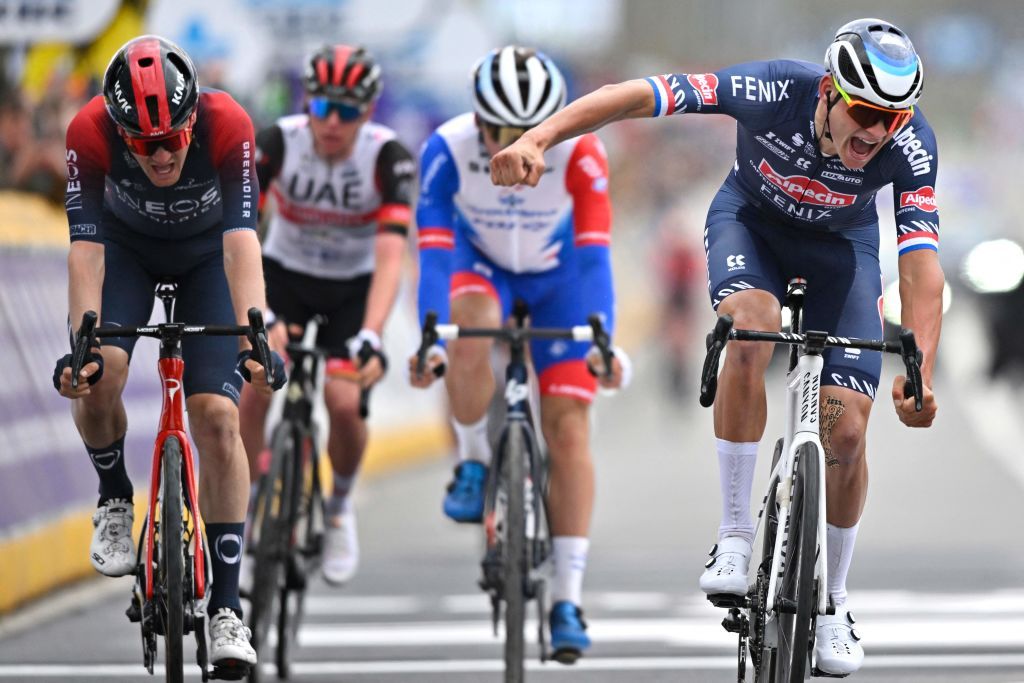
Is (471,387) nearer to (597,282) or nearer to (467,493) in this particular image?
(467,493)

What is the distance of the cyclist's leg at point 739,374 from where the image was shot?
277 inches

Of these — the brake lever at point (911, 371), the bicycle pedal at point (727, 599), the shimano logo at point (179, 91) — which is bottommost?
the bicycle pedal at point (727, 599)

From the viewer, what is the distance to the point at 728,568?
23.3 feet

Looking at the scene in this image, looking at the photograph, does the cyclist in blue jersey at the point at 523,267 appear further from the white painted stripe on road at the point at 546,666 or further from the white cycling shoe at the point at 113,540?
the white cycling shoe at the point at 113,540

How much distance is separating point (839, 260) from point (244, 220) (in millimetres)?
2066

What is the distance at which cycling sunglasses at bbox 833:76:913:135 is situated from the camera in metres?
6.59

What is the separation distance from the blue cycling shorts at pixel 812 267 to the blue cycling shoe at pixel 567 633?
1.60 metres

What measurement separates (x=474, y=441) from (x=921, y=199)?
245 cm

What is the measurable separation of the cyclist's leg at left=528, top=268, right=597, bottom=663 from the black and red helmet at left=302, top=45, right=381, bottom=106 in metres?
1.40

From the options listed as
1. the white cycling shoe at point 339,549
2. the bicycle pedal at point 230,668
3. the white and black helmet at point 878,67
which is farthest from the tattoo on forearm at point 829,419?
the white cycling shoe at point 339,549

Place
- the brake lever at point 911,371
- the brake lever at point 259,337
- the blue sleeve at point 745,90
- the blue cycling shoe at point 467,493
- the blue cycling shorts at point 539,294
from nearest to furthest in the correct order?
the brake lever at point 911,371
the brake lever at point 259,337
the blue sleeve at point 745,90
the blue cycling shoe at point 467,493
the blue cycling shorts at point 539,294

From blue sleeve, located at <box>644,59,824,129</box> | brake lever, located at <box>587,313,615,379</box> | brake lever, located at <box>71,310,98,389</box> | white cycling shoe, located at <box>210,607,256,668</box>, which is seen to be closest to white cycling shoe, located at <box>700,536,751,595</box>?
brake lever, located at <box>587,313,615,379</box>

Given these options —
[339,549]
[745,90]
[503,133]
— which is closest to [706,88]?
[745,90]

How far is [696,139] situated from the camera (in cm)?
9962
